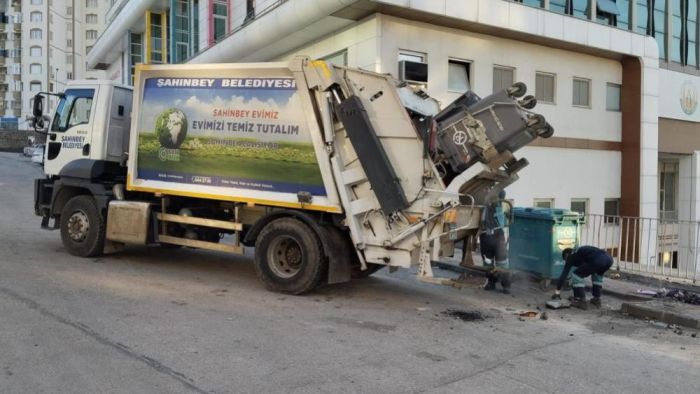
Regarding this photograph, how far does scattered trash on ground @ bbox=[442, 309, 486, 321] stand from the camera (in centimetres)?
700

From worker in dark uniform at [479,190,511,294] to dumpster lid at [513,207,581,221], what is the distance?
2.66ft

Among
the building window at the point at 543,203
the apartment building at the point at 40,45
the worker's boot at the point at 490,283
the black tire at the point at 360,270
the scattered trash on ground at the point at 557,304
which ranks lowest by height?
the scattered trash on ground at the point at 557,304

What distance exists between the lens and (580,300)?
7961 mm

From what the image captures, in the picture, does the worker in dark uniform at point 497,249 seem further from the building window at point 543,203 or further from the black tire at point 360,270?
the building window at point 543,203

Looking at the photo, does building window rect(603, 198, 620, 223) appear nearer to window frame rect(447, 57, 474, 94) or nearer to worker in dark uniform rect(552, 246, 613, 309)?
window frame rect(447, 57, 474, 94)

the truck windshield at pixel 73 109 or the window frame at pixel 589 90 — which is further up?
the window frame at pixel 589 90

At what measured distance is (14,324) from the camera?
5727 mm

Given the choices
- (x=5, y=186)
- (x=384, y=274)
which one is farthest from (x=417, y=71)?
(x=5, y=186)

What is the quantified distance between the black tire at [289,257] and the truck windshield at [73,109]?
4.13m

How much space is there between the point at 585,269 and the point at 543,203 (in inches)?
406

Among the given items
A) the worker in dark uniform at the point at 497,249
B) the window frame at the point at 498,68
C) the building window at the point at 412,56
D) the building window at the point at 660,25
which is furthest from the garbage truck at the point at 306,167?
the building window at the point at 660,25

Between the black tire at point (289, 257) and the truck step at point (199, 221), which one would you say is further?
the truck step at point (199, 221)

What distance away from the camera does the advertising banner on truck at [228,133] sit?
7.54 meters

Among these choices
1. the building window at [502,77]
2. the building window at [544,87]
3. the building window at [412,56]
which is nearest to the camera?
the building window at [412,56]
